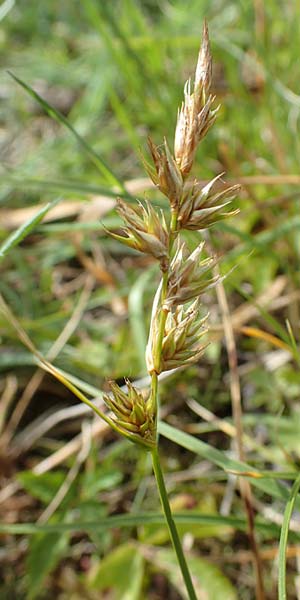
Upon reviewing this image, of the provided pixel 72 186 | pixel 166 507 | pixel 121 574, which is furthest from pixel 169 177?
pixel 121 574

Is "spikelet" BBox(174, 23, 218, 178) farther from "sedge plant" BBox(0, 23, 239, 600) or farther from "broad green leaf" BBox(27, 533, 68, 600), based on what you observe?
"broad green leaf" BBox(27, 533, 68, 600)

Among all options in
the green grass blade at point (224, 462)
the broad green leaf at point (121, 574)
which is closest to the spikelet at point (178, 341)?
the green grass blade at point (224, 462)

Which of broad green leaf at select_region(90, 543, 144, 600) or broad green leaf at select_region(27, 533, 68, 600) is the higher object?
broad green leaf at select_region(27, 533, 68, 600)

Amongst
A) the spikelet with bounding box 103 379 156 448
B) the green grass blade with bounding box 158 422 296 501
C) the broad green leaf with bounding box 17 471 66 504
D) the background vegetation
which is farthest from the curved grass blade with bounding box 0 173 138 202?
the broad green leaf with bounding box 17 471 66 504

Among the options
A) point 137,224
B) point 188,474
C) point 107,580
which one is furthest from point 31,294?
point 137,224

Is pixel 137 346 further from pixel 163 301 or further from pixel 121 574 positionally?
pixel 163 301

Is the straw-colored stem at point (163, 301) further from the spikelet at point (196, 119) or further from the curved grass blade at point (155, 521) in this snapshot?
the curved grass blade at point (155, 521)

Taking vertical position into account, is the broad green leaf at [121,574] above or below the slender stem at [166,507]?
below

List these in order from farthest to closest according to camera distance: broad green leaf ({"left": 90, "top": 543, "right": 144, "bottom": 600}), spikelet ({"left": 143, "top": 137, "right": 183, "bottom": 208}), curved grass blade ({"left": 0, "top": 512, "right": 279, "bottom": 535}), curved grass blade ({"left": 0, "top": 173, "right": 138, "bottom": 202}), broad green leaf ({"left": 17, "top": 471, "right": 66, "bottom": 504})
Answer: broad green leaf ({"left": 17, "top": 471, "right": 66, "bottom": 504}) → broad green leaf ({"left": 90, "top": 543, "right": 144, "bottom": 600}) → curved grass blade ({"left": 0, "top": 173, "right": 138, "bottom": 202}) → curved grass blade ({"left": 0, "top": 512, "right": 279, "bottom": 535}) → spikelet ({"left": 143, "top": 137, "right": 183, "bottom": 208})

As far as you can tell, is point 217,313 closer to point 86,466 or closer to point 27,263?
point 86,466
